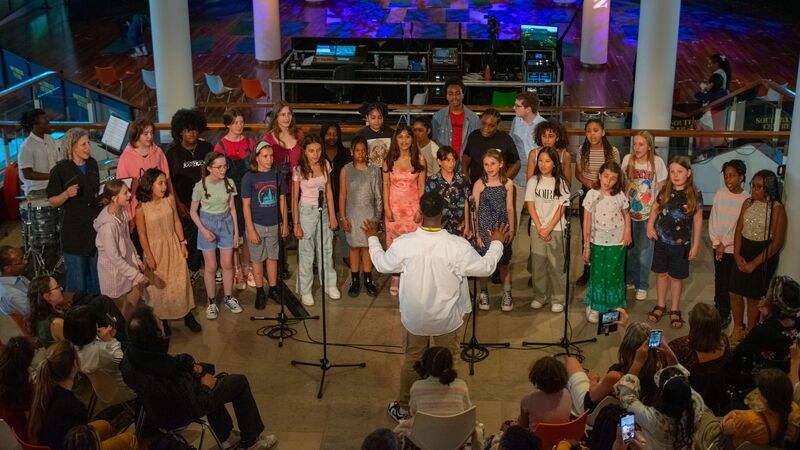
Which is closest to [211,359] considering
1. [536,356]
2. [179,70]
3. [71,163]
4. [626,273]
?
[71,163]

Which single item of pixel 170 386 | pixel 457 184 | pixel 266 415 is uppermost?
pixel 457 184

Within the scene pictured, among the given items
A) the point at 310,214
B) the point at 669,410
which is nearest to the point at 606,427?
the point at 669,410

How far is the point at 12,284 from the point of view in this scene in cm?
689

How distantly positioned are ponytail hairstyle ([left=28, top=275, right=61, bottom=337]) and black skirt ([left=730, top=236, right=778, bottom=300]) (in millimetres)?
4619

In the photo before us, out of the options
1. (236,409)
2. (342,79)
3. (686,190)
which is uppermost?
(342,79)

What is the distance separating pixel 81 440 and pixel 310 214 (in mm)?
3460

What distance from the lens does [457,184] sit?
7.68m

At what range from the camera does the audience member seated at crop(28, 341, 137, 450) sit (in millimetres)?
5309

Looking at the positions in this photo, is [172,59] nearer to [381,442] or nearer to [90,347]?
[90,347]

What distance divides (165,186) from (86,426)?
2765 mm

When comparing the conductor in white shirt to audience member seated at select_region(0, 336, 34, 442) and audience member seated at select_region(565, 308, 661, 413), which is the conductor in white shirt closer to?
audience member seated at select_region(565, 308, 661, 413)

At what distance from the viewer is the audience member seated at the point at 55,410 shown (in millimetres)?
5309

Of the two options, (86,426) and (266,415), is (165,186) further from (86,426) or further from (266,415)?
(86,426)

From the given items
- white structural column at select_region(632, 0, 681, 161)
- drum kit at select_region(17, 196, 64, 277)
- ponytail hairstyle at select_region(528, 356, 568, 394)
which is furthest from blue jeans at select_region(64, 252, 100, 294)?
white structural column at select_region(632, 0, 681, 161)
